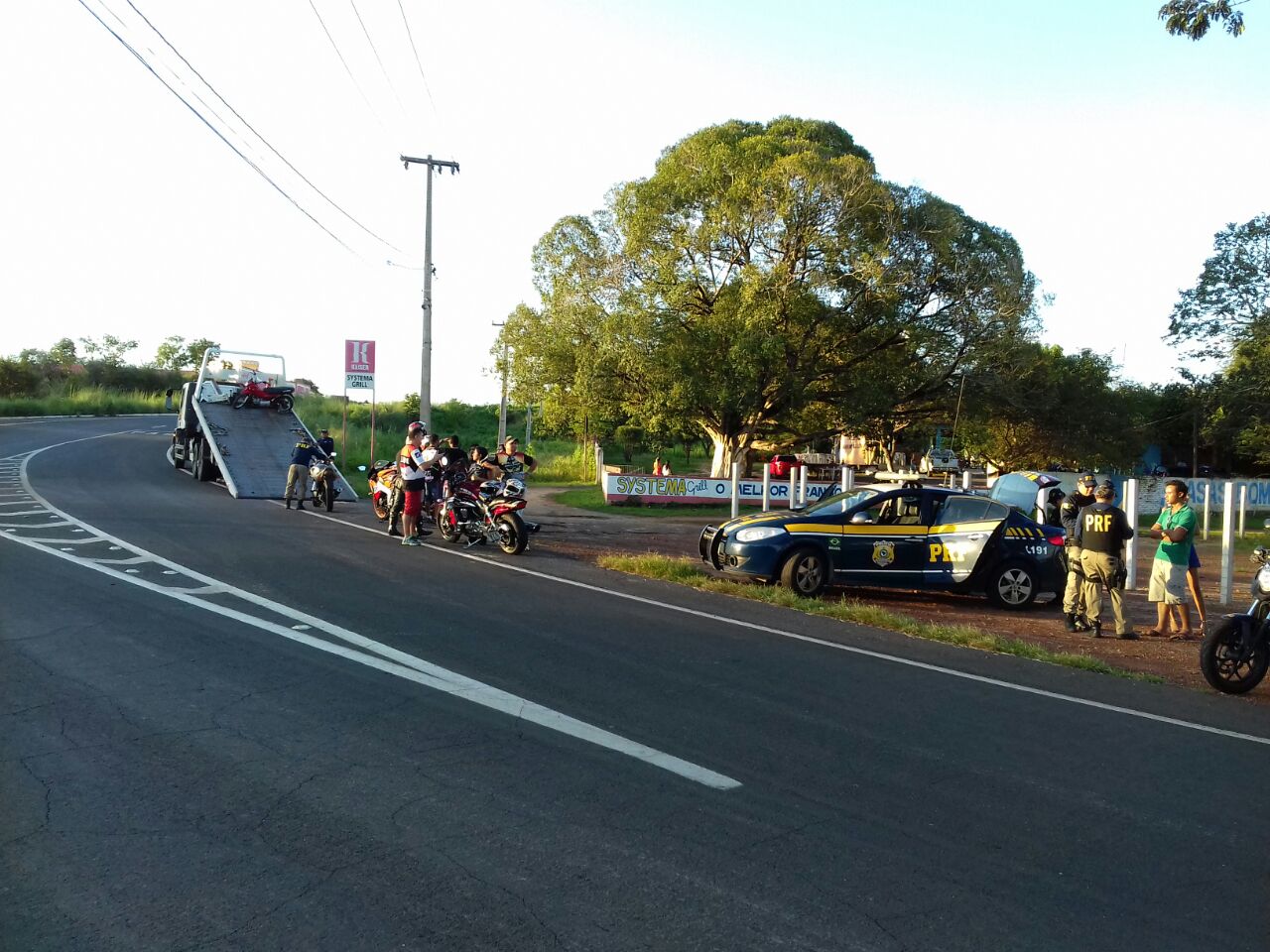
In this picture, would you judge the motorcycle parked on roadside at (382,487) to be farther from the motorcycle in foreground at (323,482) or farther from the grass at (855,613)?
the grass at (855,613)

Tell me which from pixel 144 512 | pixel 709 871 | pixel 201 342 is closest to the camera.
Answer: pixel 709 871

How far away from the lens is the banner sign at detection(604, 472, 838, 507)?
28.3 meters

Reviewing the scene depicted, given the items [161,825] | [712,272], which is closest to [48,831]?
[161,825]

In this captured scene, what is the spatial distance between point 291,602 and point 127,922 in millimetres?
6416

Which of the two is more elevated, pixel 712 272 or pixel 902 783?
pixel 712 272

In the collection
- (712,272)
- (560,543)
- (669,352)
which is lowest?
(560,543)

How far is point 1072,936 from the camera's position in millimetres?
3826

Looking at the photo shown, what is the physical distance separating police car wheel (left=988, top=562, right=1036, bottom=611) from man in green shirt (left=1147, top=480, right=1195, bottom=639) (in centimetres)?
205

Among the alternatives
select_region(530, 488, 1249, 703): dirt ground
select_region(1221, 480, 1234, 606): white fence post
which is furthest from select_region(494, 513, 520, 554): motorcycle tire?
select_region(1221, 480, 1234, 606): white fence post

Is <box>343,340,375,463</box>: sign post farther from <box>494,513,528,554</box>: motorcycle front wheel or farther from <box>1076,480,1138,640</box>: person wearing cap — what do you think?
<box>1076,480,1138,640</box>: person wearing cap

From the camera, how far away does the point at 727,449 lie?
1271 inches

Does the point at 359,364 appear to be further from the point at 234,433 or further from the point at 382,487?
the point at 382,487

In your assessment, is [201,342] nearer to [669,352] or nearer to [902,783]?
[669,352]

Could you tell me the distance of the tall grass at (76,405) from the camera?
50.4 metres
